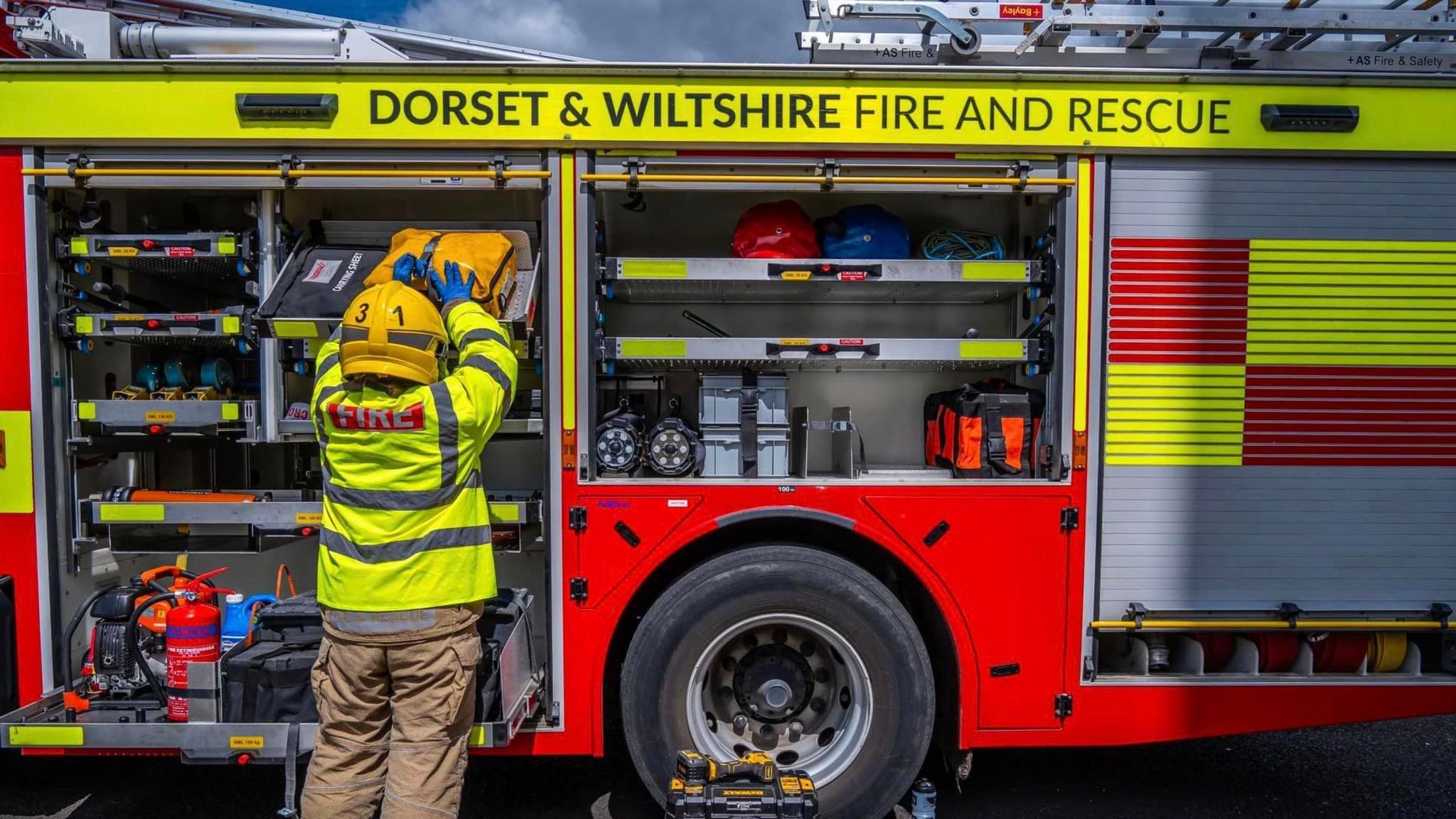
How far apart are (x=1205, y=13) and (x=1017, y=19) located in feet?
2.50

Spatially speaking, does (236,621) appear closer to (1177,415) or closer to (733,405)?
(733,405)

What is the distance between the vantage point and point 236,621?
3.06m

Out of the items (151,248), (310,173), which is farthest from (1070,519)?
(151,248)

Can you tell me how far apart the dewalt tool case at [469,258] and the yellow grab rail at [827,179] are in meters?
0.46

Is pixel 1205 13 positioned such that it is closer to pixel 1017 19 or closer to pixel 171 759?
pixel 1017 19

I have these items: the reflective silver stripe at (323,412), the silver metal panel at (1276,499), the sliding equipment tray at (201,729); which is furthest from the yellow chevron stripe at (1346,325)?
the reflective silver stripe at (323,412)

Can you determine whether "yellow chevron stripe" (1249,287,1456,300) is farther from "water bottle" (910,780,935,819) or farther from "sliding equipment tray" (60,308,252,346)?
"sliding equipment tray" (60,308,252,346)

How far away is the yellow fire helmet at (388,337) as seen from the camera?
236 centimetres

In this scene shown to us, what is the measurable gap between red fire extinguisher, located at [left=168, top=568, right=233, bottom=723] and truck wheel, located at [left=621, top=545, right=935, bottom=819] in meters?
1.57

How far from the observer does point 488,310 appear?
9.52 feet

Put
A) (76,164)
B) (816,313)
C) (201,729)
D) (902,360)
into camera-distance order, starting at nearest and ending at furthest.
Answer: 1. (201,729)
2. (76,164)
3. (902,360)
4. (816,313)

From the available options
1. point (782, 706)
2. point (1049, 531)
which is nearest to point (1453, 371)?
point (1049, 531)

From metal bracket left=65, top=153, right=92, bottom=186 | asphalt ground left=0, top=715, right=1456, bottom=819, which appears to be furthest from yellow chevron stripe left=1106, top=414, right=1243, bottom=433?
metal bracket left=65, top=153, right=92, bottom=186

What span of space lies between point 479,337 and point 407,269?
491mm
